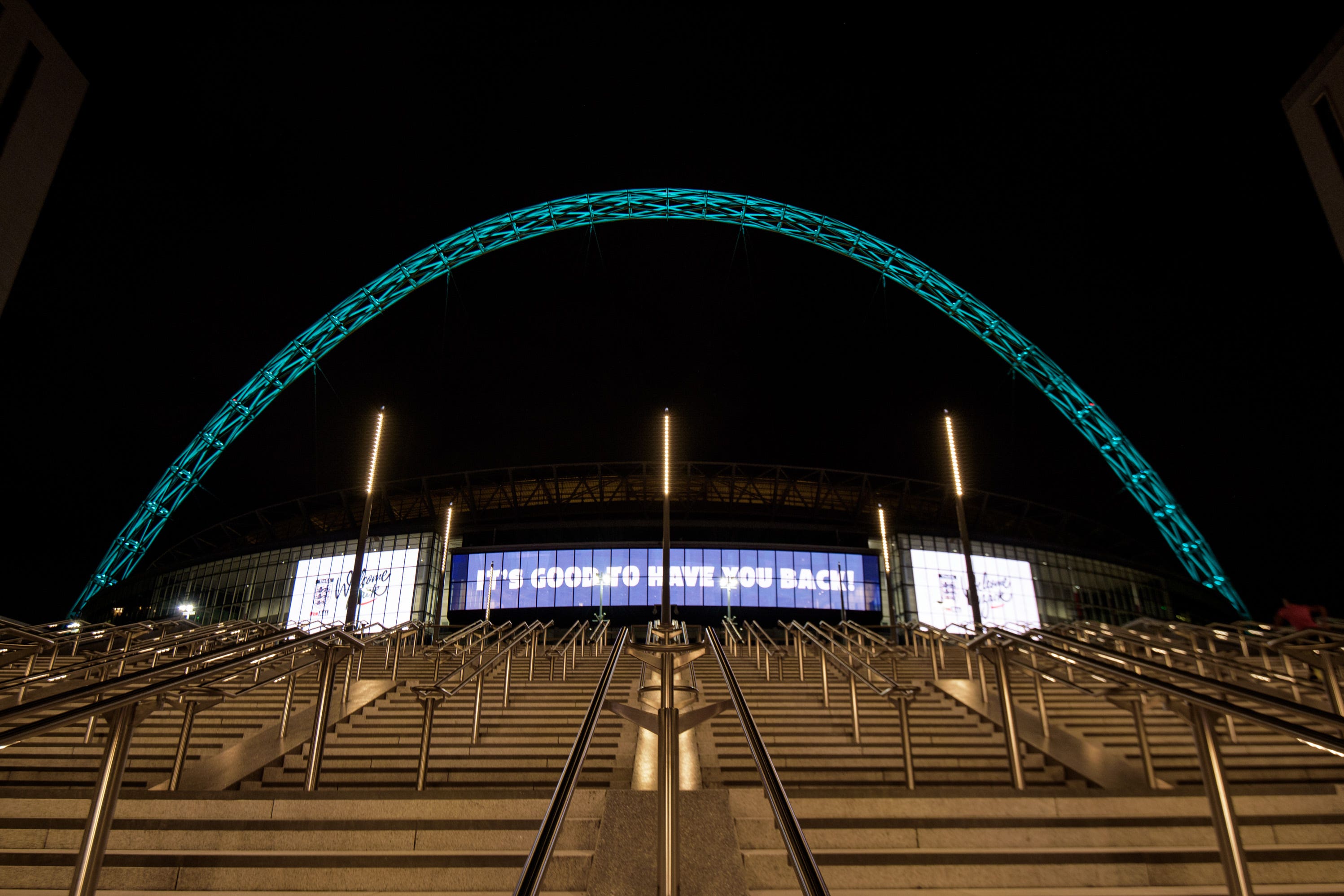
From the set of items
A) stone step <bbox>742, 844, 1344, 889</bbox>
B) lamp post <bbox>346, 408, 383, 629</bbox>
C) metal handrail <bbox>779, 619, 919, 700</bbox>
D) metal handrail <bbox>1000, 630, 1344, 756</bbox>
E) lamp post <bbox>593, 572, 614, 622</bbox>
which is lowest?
stone step <bbox>742, 844, 1344, 889</bbox>

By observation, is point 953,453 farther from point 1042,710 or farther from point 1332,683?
point 1332,683

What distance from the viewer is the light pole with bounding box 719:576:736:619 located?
46812 millimetres

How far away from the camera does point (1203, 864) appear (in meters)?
4.25

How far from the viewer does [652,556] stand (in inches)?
1881

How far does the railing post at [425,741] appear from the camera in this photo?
585cm

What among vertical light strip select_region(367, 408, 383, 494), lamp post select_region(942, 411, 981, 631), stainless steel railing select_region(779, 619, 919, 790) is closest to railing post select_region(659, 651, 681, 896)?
stainless steel railing select_region(779, 619, 919, 790)

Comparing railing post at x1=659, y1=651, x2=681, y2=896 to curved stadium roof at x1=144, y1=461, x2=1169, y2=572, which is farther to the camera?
curved stadium roof at x1=144, y1=461, x2=1169, y2=572

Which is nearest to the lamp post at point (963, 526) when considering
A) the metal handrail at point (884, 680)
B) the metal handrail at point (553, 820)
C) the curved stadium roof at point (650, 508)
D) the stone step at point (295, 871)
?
the metal handrail at point (884, 680)

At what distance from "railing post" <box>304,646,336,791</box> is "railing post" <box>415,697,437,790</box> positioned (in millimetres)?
808

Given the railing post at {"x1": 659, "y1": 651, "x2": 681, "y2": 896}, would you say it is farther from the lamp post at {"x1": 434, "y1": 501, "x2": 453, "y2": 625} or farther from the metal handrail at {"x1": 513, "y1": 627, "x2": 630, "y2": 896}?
the lamp post at {"x1": 434, "y1": 501, "x2": 453, "y2": 625}

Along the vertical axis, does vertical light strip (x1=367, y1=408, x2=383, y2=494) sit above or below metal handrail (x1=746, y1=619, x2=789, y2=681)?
above

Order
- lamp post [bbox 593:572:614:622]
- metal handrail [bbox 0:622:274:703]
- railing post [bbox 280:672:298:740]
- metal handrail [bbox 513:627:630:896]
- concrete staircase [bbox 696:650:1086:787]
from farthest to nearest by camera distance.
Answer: lamp post [bbox 593:572:614:622], railing post [bbox 280:672:298:740], concrete staircase [bbox 696:650:1086:787], metal handrail [bbox 0:622:274:703], metal handrail [bbox 513:627:630:896]

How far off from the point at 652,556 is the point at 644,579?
1682 mm

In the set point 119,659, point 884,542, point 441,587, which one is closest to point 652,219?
point 884,542
